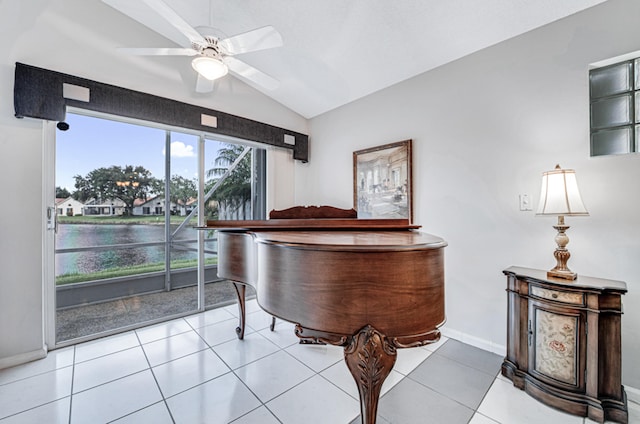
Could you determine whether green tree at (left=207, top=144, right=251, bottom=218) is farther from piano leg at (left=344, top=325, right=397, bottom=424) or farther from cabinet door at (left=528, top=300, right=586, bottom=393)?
cabinet door at (left=528, top=300, right=586, bottom=393)

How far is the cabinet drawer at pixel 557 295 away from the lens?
1.55 metres

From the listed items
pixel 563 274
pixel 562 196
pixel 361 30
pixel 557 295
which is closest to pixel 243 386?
pixel 557 295

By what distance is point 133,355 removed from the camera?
218 centimetres

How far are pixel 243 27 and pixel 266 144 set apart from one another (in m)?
1.41

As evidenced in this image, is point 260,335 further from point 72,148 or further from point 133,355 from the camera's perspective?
point 72,148

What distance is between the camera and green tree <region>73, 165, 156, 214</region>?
8.82 feet

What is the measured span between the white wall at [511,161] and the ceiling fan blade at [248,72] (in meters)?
1.41

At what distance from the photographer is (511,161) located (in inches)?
84.2

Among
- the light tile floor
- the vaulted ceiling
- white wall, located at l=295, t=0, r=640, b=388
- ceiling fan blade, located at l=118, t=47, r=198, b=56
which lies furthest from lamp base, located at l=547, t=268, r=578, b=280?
ceiling fan blade, located at l=118, t=47, r=198, b=56

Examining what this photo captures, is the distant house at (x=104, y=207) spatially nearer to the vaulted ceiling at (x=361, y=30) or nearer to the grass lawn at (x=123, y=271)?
the grass lawn at (x=123, y=271)

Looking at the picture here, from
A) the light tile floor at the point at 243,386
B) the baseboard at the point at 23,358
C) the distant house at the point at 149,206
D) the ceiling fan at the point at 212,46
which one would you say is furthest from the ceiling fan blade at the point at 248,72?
the baseboard at the point at 23,358

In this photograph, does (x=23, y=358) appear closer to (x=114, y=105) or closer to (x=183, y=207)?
(x=183, y=207)

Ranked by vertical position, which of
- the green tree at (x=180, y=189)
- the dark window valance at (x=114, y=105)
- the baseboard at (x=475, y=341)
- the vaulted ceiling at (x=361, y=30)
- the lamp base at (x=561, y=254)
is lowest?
the baseboard at (x=475, y=341)

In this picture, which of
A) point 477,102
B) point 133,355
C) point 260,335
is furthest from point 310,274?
point 477,102
